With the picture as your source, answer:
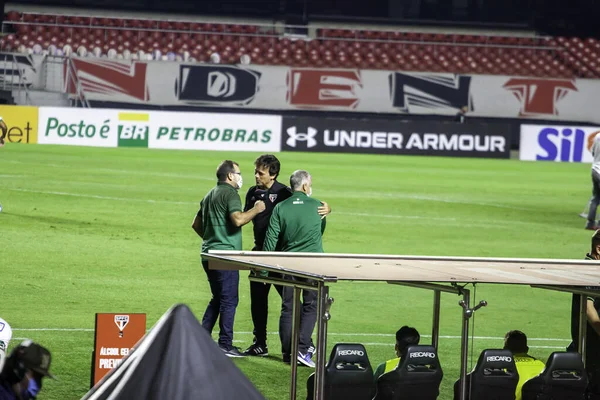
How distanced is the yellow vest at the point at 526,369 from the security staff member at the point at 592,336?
2.33 feet

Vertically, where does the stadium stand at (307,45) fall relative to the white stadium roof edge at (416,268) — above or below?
above

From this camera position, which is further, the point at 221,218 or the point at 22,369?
the point at 221,218

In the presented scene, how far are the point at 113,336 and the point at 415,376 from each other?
2.45m

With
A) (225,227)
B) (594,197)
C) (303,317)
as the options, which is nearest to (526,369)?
(303,317)

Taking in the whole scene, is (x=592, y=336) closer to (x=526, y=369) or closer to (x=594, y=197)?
(x=526, y=369)

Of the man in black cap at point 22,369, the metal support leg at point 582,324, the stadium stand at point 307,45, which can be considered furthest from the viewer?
the stadium stand at point 307,45

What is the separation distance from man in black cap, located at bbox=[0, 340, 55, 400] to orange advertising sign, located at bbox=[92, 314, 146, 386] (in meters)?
3.93

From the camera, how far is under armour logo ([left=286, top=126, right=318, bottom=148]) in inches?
1517

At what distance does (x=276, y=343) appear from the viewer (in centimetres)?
1270

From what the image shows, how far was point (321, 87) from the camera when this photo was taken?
1763 inches

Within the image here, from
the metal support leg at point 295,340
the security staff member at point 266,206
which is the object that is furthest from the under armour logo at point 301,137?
the metal support leg at point 295,340

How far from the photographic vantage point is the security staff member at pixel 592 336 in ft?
29.6

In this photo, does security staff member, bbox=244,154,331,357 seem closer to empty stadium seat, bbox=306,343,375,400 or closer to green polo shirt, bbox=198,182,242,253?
green polo shirt, bbox=198,182,242,253

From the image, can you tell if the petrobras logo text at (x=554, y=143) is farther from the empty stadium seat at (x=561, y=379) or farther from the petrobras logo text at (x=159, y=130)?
the empty stadium seat at (x=561, y=379)
